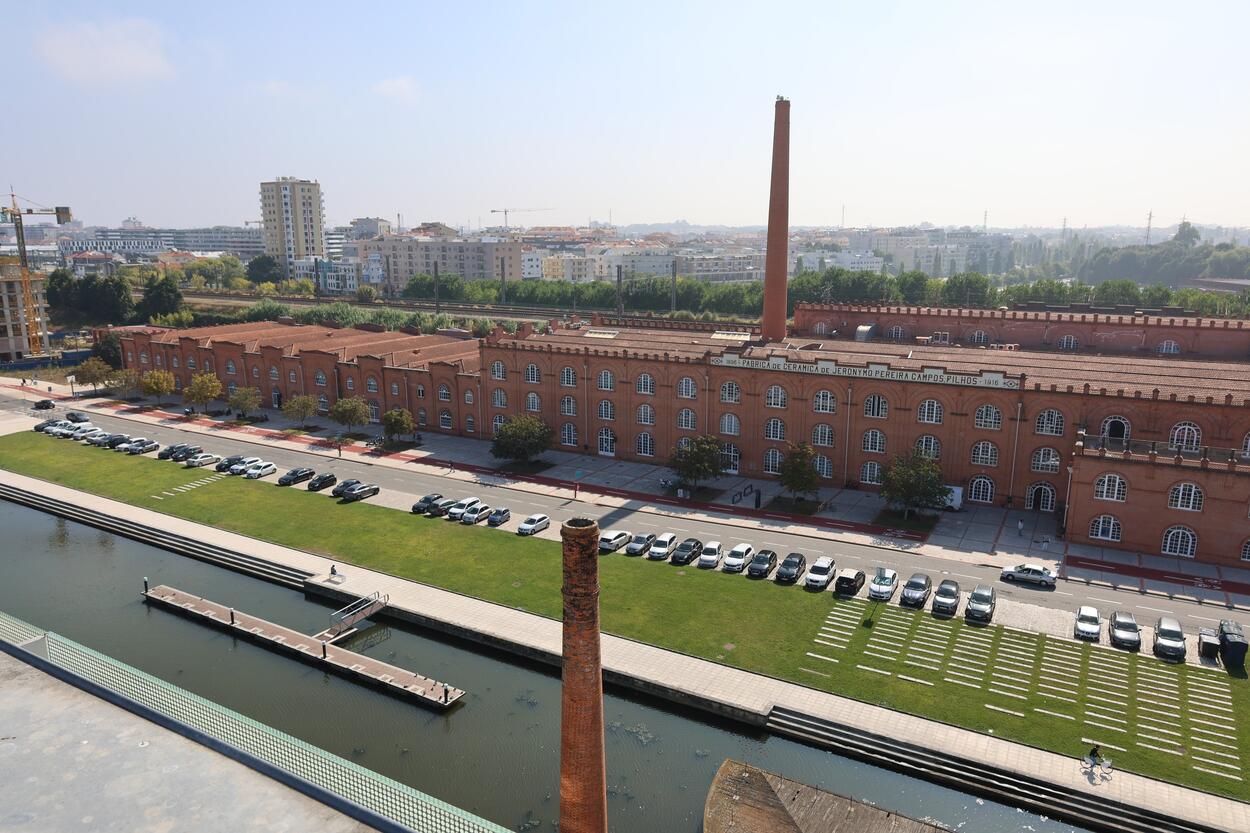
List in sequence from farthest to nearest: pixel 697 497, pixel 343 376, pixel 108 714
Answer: pixel 343 376 < pixel 697 497 < pixel 108 714

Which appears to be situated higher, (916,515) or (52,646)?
(52,646)

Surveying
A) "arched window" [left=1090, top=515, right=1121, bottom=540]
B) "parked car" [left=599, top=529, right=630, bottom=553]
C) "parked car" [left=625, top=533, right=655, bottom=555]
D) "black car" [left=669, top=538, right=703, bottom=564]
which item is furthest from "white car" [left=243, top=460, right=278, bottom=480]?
"arched window" [left=1090, top=515, right=1121, bottom=540]

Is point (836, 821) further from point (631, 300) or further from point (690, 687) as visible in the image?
point (631, 300)

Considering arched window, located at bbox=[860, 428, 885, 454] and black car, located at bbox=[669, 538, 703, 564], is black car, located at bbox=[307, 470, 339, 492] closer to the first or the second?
black car, located at bbox=[669, 538, 703, 564]

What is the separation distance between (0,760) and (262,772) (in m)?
6.52

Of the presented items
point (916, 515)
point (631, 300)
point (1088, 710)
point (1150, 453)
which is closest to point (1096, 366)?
point (1150, 453)

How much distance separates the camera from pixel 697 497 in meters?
54.0

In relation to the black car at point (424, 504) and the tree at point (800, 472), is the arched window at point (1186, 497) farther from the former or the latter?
the black car at point (424, 504)

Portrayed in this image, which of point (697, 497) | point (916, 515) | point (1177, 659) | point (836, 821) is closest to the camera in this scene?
point (836, 821)

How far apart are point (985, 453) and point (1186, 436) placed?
10.2m

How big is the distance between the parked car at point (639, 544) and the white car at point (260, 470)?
2833cm

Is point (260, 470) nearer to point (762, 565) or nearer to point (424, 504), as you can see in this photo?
point (424, 504)

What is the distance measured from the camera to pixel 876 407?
5378 centimetres

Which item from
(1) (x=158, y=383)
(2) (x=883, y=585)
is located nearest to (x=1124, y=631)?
(2) (x=883, y=585)
